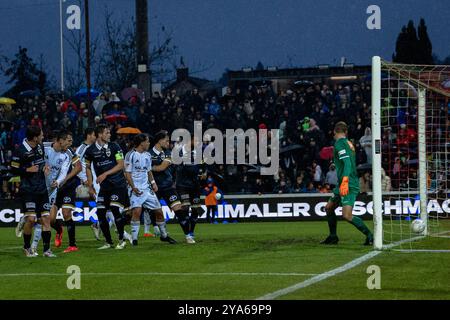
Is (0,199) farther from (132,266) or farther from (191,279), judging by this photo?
(191,279)

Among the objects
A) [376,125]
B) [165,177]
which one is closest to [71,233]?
[165,177]

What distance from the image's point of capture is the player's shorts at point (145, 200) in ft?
56.6

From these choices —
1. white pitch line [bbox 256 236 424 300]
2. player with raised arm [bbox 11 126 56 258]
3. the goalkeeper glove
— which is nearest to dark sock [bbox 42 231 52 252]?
player with raised arm [bbox 11 126 56 258]

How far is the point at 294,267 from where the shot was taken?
12289mm

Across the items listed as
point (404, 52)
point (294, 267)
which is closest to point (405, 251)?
point (294, 267)

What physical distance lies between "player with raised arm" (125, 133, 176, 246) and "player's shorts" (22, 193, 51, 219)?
2.10 meters

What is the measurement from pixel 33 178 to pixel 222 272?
479cm

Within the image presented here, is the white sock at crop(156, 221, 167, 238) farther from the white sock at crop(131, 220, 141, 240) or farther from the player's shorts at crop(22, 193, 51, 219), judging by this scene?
the player's shorts at crop(22, 193, 51, 219)

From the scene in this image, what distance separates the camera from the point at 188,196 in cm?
1783

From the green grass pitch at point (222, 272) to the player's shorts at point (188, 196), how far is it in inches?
41.7

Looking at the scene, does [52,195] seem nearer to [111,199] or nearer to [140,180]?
[111,199]

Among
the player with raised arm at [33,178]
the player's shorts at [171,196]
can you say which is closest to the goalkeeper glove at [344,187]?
the player's shorts at [171,196]

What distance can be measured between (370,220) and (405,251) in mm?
13593

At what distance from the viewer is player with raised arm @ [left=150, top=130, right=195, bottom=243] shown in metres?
17.5
